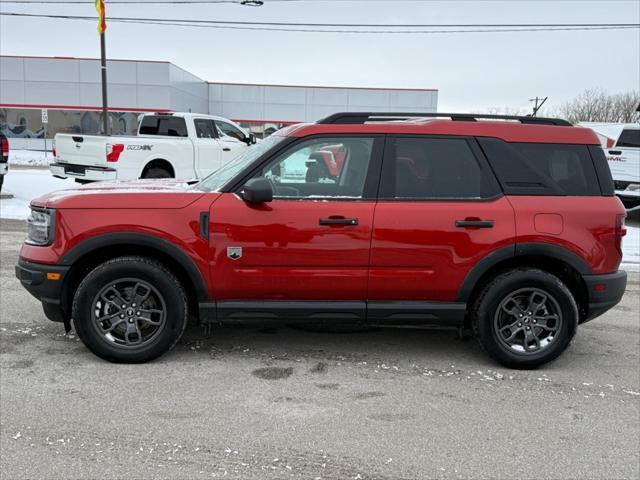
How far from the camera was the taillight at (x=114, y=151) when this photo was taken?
472 inches

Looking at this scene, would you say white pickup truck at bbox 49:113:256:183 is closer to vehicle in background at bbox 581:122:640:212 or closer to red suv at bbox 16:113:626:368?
red suv at bbox 16:113:626:368

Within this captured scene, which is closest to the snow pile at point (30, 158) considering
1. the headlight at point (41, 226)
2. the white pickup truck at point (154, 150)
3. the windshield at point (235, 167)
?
the white pickup truck at point (154, 150)

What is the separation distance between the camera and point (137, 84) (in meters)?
36.5

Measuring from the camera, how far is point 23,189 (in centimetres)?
1552

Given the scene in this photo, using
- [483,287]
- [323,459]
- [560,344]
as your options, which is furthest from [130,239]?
[560,344]

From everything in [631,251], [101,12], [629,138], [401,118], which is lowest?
[631,251]

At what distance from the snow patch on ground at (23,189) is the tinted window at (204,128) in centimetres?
321

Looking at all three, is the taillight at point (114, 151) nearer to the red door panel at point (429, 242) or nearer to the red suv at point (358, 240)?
the red suv at point (358, 240)

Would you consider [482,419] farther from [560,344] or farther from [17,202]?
[17,202]

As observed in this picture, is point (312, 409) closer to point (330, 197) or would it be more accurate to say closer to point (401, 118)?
point (330, 197)

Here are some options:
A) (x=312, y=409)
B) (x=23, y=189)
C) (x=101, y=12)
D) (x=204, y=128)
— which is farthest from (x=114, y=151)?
(x=312, y=409)

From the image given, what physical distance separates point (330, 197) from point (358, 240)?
0.38 m

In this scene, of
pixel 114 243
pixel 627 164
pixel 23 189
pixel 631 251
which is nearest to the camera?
pixel 114 243

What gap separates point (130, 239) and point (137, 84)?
35545 millimetres
